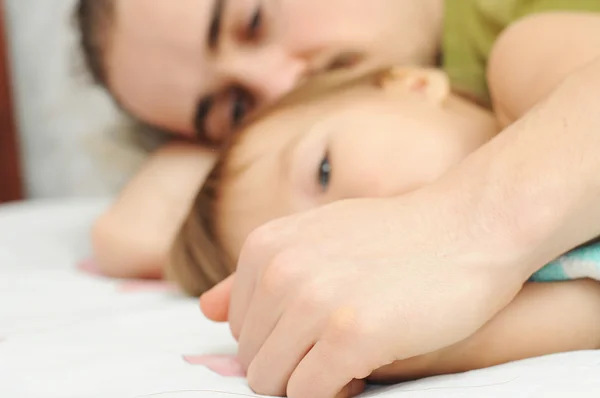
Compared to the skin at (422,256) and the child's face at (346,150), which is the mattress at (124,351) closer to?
the skin at (422,256)

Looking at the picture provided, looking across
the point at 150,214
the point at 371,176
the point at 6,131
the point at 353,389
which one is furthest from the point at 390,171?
the point at 6,131

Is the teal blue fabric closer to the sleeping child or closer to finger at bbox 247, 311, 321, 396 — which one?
the sleeping child

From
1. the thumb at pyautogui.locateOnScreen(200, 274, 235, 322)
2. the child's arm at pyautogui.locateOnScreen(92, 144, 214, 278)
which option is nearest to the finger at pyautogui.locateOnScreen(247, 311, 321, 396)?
the thumb at pyautogui.locateOnScreen(200, 274, 235, 322)

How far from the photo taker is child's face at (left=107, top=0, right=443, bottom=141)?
1251 mm

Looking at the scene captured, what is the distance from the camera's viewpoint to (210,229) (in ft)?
3.21

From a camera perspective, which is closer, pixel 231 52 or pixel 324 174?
pixel 324 174

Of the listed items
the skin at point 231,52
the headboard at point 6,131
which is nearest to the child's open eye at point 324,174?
the skin at point 231,52

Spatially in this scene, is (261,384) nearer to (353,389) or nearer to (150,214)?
(353,389)

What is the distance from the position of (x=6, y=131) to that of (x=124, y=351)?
1.31 metres

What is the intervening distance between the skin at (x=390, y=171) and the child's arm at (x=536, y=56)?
5 centimetres

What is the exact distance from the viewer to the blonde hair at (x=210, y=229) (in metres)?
0.97

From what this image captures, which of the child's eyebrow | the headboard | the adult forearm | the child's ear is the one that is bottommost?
the headboard

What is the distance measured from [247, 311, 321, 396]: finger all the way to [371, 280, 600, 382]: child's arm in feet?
0.27

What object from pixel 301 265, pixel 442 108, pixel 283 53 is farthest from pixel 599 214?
pixel 283 53
